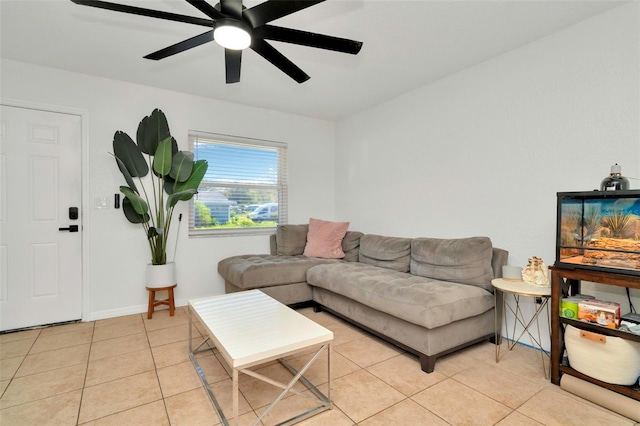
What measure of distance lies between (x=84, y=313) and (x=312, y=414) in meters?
2.75

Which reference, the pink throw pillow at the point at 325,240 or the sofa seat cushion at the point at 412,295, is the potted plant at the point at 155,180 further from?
the sofa seat cushion at the point at 412,295

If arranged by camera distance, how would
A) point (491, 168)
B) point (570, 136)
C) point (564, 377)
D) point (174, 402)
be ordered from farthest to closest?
point (491, 168), point (570, 136), point (564, 377), point (174, 402)

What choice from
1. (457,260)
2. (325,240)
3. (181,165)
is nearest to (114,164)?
(181,165)

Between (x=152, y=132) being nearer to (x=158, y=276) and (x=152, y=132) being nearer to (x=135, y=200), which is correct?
(x=135, y=200)

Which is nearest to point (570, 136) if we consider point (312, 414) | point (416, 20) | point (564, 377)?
point (416, 20)

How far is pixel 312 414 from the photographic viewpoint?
5.43 feet

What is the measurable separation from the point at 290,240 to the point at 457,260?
82.1 inches

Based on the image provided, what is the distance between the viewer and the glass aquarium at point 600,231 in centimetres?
172

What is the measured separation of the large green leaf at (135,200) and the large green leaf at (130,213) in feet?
0.45

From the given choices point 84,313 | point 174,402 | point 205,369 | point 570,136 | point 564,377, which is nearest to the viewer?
point 174,402

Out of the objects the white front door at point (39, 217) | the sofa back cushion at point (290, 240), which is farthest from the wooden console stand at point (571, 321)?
the white front door at point (39, 217)

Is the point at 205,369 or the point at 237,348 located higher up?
the point at 237,348

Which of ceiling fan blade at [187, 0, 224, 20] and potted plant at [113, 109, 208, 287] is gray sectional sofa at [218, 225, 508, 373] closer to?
potted plant at [113, 109, 208, 287]

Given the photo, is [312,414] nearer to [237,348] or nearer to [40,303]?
[237,348]
